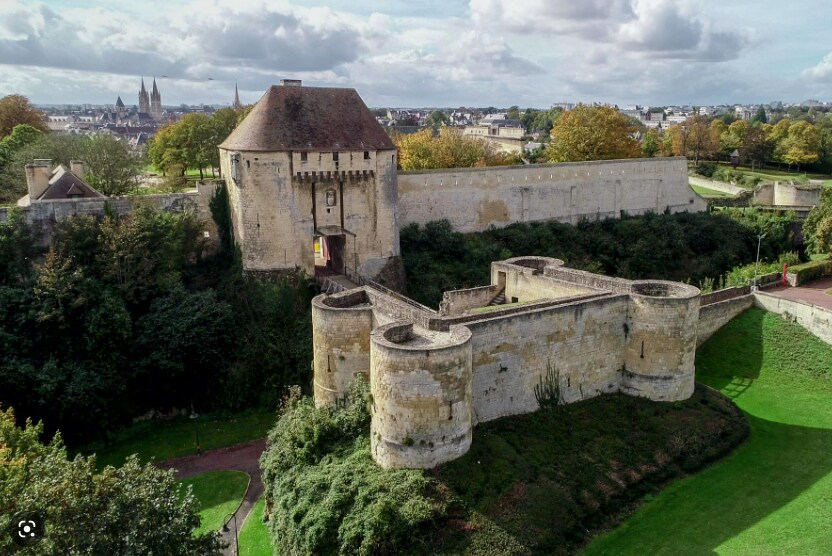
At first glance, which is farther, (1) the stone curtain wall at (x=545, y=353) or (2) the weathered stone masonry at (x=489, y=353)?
(1) the stone curtain wall at (x=545, y=353)

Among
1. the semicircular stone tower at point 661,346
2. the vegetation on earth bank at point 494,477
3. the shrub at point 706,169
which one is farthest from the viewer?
the shrub at point 706,169

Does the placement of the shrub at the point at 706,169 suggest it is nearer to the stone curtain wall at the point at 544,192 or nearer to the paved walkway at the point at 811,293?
the stone curtain wall at the point at 544,192

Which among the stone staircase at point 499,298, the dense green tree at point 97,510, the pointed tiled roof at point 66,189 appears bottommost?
the dense green tree at point 97,510

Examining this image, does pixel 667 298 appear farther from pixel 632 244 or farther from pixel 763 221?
pixel 763 221

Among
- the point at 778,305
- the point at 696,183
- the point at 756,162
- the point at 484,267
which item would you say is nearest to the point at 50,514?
the point at 484,267

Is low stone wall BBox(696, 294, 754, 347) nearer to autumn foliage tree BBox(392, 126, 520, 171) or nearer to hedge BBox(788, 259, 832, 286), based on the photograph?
hedge BBox(788, 259, 832, 286)

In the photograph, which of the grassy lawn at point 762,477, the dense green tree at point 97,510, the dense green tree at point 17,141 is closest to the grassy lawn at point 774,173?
the grassy lawn at point 762,477

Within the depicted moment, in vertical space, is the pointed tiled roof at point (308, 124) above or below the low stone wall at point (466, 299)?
above
